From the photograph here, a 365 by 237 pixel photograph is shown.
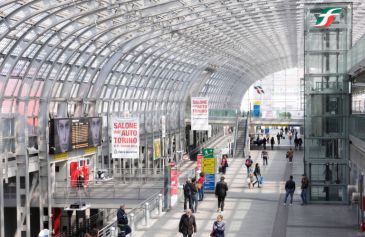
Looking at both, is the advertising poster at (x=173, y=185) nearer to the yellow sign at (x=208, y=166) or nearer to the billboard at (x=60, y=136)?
the yellow sign at (x=208, y=166)

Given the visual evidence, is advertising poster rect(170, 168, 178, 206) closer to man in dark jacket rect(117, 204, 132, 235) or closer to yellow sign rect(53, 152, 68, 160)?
man in dark jacket rect(117, 204, 132, 235)

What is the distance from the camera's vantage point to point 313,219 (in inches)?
875

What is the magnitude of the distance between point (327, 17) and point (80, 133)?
15352mm

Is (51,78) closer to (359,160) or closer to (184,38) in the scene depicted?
→ (184,38)

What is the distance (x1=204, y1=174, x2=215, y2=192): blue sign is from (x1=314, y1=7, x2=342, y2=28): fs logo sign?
→ 7.71 metres

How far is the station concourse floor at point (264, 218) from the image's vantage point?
19547 millimetres

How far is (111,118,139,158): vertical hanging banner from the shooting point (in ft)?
83.7

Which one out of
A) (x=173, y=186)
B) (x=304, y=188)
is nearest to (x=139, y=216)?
(x=173, y=186)

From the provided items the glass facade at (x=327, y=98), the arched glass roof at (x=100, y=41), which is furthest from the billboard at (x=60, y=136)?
the glass facade at (x=327, y=98)

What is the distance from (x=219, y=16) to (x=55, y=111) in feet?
34.6

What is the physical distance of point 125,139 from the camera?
84.2 feet

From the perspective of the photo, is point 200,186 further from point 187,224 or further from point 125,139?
point 187,224

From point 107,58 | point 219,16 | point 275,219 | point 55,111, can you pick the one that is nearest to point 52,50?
point 55,111

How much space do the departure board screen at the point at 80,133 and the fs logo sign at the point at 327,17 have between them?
566 inches
